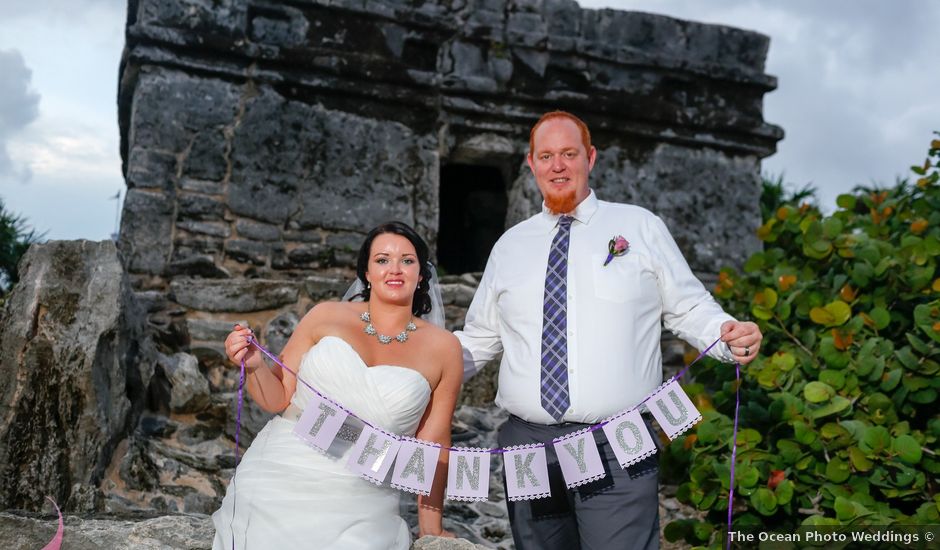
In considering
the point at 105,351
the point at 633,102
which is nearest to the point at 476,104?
→ the point at 633,102

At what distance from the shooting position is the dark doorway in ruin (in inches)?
362

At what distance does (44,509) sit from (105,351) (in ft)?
2.67

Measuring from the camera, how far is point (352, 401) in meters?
2.76

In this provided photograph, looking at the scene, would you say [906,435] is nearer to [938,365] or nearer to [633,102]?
[938,365]

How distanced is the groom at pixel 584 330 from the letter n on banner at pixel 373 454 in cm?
42

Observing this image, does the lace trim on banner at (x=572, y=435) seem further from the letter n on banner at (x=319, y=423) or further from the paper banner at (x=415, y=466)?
the letter n on banner at (x=319, y=423)

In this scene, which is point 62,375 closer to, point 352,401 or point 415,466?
point 352,401

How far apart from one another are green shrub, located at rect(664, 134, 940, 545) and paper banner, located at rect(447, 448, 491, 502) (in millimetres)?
1529

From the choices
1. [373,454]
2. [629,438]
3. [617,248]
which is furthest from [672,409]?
[373,454]

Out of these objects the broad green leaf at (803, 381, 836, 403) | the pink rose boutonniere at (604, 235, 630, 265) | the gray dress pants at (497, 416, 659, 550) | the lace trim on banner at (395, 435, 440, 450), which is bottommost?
the gray dress pants at (497, 416, 659, 550)

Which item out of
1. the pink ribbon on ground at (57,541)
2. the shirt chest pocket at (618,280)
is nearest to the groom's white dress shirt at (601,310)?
the shirt chest pocket at (618,280)

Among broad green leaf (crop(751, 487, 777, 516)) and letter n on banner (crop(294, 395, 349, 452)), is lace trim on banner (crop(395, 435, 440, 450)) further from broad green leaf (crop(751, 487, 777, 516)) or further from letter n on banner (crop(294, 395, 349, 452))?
broad green leaf (crop(751, 487, 777, 516))

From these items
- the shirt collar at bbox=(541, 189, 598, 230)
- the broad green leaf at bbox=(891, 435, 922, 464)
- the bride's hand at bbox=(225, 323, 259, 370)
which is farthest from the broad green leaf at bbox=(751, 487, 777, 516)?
the bride's hand at bbox=(225, 323, 259, 370)

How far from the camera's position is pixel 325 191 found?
6.34m
